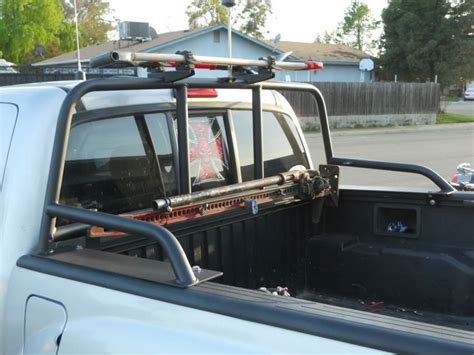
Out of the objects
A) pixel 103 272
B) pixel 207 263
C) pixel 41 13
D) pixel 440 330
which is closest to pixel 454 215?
pixel 207 263

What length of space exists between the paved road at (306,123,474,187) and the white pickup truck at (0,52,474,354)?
771 cm

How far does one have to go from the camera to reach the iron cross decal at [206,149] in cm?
326

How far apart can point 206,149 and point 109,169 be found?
737mm

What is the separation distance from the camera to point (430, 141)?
2173cm

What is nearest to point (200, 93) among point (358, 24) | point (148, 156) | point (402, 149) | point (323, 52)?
point (148, 156)

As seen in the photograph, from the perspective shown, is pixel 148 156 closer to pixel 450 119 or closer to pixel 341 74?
pixel 450 119

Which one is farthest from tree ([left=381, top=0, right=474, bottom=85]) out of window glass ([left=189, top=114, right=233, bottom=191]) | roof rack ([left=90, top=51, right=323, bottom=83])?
roof rack ([left=90, top=51, right=323, bottom=83])

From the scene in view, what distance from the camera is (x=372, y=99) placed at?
28578mm

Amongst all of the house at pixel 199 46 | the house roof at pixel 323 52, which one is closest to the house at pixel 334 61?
the house roof at pixel 323 52

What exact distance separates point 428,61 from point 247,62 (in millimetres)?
41466

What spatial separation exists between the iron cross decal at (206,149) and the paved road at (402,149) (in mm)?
8172

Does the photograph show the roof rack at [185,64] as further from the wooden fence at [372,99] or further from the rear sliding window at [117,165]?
the wooden fence at [372,99]

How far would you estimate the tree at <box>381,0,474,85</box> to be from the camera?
129 feet

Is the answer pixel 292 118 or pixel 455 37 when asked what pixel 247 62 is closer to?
pixel 292 118
